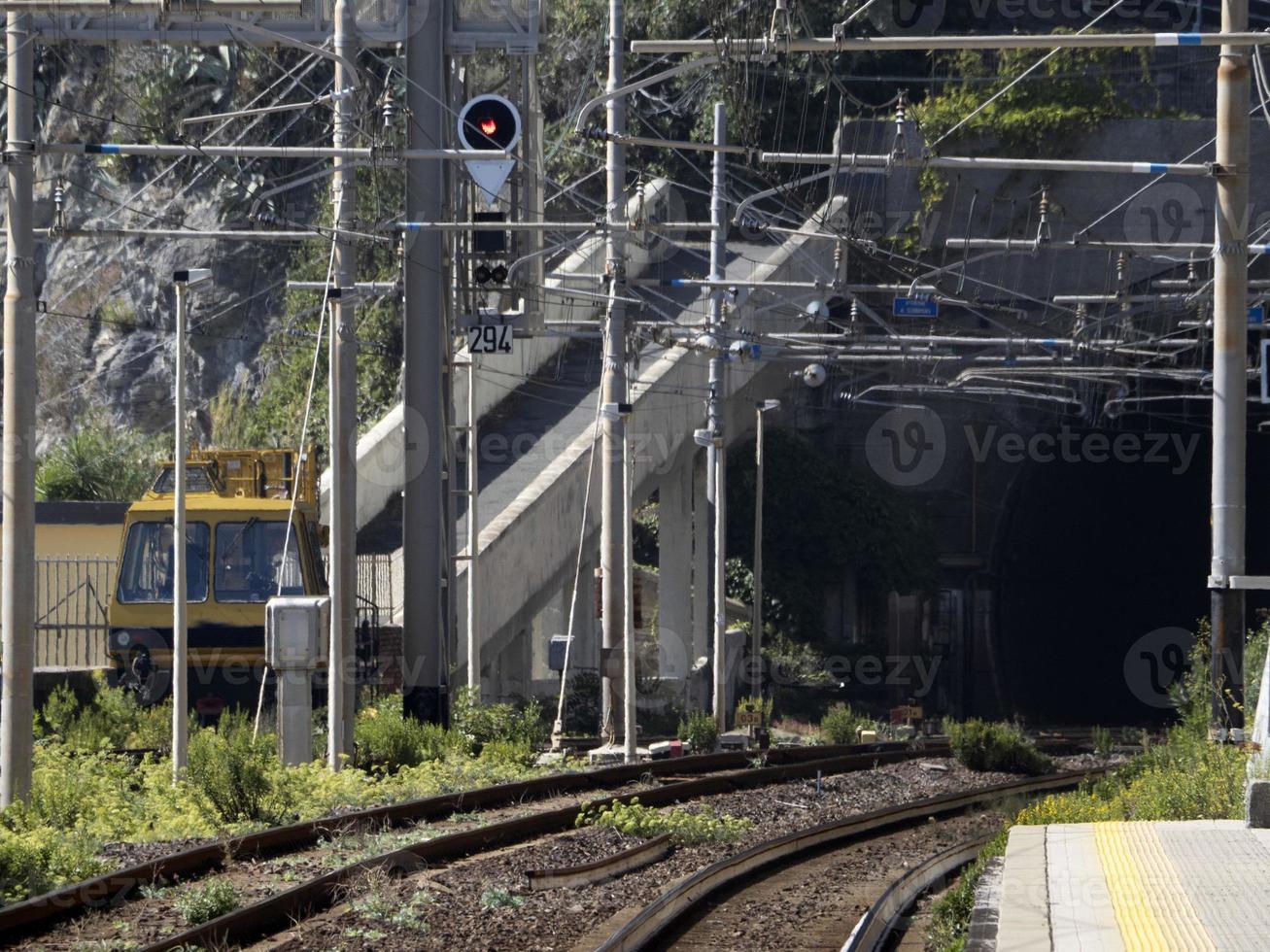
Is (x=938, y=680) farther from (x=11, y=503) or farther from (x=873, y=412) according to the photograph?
(x=11, y=503)

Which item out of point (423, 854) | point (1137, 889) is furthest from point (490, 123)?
point (1137, 889)

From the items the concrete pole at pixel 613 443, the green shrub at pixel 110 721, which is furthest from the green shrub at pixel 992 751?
the green shrub at pixel 110 721

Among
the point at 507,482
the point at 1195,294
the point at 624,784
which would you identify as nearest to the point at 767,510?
the point at 507,482

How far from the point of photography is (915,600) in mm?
44875

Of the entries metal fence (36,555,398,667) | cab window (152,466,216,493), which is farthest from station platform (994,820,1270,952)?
metal fence (36,555,398,667)

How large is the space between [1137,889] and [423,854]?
6.65 meters

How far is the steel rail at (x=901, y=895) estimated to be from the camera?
11.2 meters

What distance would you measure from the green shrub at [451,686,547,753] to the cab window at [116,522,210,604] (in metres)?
3.78

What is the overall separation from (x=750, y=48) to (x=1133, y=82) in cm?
3090

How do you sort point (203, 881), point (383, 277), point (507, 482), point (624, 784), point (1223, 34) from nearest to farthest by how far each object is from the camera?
1. point (203, 881)
2. point (1223, 34)
3. point (624, 784)
4. point (507, 482)
5. point (383, 277)

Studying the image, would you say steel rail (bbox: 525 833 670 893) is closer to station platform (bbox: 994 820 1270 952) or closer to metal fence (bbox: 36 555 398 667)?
station platform (bbox: 994 820 1270 952)

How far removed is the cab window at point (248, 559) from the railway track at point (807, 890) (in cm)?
897

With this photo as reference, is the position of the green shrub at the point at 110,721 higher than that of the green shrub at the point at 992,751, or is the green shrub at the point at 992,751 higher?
the green shrub at the point at 110,721

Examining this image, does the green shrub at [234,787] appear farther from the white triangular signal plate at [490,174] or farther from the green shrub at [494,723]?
the white triangular signal plate at [490,174]
